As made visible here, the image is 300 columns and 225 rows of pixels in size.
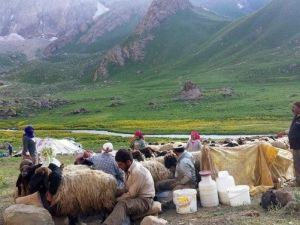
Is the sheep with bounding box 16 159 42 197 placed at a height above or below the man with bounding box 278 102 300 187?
below

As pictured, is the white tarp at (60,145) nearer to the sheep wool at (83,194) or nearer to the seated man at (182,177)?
the seated man at (182,177)

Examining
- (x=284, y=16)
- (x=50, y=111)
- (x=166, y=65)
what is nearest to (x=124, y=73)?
(x=166, y=65)

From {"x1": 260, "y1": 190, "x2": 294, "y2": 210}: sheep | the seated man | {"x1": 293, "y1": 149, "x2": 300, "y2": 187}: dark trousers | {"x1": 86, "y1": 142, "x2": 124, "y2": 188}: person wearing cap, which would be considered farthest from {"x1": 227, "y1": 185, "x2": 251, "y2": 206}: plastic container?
{"x1": 86, "y1": 142, "x2": 124, "y2": 188}: person wearing cap

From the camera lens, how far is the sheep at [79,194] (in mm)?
13617

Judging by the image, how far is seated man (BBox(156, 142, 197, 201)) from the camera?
15172 mm

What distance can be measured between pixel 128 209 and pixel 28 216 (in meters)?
2.53

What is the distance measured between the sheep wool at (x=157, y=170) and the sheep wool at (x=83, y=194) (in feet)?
6.69

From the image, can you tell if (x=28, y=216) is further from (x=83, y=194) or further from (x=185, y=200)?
(x=185, y=200)

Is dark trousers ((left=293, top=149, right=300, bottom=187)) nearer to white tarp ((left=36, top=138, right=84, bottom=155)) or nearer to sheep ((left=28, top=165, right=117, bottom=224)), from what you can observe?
sheep ((left=28, top=165, right=117, bottom=224))

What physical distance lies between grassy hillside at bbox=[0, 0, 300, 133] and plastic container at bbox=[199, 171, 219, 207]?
124 ft

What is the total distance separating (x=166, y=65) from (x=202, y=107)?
104 metres

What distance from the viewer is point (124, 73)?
197 metres

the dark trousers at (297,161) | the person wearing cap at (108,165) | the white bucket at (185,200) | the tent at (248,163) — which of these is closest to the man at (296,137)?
the dark trousers at (297,161)

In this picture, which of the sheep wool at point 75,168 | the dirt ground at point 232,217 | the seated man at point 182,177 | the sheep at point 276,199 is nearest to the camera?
the dirt ground at point 232,217
